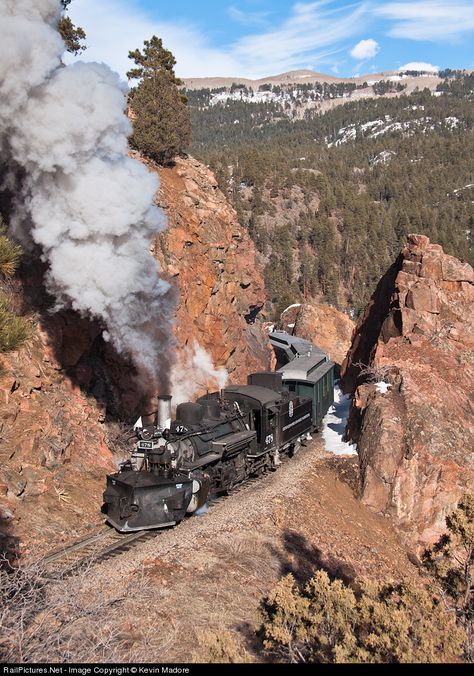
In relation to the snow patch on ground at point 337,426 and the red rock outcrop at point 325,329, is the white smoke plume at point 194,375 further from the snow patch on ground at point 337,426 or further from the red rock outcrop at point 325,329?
the red rock outcrop at point 325,329

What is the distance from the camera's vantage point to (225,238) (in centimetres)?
2722

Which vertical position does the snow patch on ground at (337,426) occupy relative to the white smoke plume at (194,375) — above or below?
below

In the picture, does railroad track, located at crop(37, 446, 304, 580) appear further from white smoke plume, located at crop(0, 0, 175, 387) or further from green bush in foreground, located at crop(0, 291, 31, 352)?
white smoke plume, located at crop(0, 0, 175, 387)

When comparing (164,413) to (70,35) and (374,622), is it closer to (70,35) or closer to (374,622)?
(374,622)

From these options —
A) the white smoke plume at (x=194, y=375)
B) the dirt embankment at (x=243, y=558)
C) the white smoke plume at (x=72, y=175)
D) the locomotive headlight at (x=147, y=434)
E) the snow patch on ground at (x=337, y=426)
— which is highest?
the white smoke plume at (x=72, y=175)

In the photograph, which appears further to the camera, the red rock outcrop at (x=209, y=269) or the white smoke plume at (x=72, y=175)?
the red rock outcrop at (x=209, y=269)

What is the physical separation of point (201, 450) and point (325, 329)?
30848 millimetres

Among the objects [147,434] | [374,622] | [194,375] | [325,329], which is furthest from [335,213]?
[374,622]

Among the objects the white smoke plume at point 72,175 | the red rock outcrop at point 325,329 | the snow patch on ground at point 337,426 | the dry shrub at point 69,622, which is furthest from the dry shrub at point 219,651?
the red rock outcrop at point 325,329

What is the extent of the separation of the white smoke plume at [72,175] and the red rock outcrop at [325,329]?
27.6 metres

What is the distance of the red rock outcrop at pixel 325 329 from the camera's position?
4266 centimetres

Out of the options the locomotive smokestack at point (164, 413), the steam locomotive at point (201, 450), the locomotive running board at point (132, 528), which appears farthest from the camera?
the locomotive smokestack at point (164, 413)

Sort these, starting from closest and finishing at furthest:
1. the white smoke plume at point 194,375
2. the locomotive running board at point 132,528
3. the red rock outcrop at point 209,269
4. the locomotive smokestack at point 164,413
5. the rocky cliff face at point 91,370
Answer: the locomotive running board at point 132,528, the rocky cliff face at point 91,370, the locomotive smokestack at point 164,413, the white smoke plume at point 194,375, the red rock outcrop at point 209,269

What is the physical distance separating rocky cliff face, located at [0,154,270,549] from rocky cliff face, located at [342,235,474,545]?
691 centimetres
